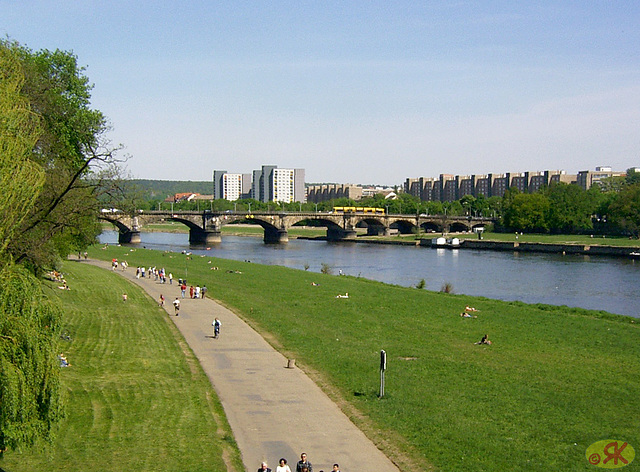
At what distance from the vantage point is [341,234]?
135 metres

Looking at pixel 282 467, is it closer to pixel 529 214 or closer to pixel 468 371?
pixel 468 371

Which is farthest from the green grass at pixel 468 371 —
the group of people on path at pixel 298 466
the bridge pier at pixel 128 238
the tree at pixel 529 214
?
the tree at pixel 529 214

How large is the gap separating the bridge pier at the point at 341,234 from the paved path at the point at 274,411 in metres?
108

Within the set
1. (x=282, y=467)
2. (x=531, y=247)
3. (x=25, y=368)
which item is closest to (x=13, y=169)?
(x=25, y=368)

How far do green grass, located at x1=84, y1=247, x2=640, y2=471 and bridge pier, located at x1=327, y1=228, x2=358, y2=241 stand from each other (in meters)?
93.6

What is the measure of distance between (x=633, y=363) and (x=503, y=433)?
32.5ft

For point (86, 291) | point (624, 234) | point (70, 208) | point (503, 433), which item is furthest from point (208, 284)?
point (624, 234)

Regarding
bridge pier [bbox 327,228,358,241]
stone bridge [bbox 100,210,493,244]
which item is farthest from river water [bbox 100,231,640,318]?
bridge pier [bbox 327,228,358,241]

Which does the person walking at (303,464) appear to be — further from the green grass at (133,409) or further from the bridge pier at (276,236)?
the bridge pier at (276,236)

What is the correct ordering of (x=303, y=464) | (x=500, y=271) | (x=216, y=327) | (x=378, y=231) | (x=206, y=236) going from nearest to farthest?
(x=303, y=464)
(x=216, y=327)
(x=500, y=271)
(x=206, y=236)
(x=378, y=231)

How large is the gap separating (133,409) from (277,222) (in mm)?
107870

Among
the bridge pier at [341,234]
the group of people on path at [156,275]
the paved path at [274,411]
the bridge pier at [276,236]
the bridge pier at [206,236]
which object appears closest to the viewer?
the paved path at [274,411]

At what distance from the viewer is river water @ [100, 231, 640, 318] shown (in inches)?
1923

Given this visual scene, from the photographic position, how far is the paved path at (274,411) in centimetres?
1299
